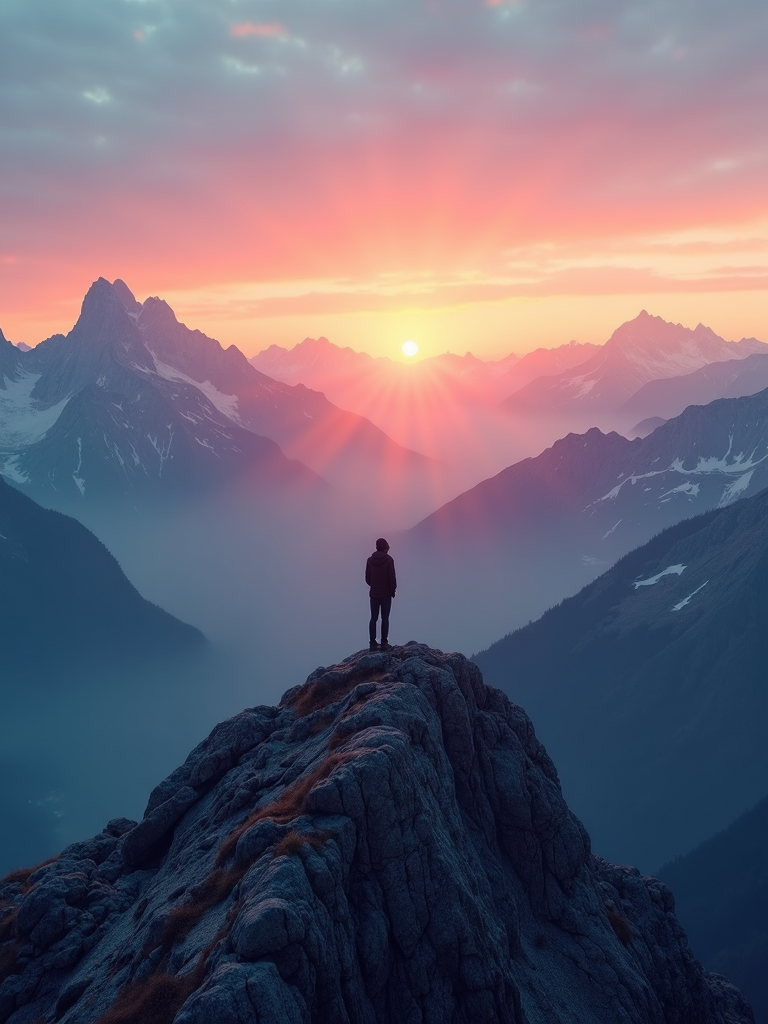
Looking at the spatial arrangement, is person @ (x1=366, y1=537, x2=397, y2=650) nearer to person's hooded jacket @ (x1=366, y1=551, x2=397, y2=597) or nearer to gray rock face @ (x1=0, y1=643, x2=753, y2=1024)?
person's hooded jacket @ (x1=366, y1=551, x2=397, y2=597)

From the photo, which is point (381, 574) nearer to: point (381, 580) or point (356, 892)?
point (381, 580)

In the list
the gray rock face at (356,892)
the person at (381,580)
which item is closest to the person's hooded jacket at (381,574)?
the person at (381,580)

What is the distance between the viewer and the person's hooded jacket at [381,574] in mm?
49500

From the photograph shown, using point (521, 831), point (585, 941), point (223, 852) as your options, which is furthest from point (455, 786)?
point (223, 852)

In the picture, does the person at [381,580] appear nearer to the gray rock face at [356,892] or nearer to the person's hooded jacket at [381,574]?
the person's hooded jacket at [381,574]

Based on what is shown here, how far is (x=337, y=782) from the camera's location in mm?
33719

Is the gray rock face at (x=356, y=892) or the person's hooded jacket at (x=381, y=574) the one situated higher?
the person's hooded jacket at (x=381, y=574)

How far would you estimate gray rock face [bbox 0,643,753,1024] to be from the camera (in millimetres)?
28734

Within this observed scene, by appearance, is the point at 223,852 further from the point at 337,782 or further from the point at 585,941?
the point at 585,941

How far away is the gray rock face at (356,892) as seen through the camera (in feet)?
94.3

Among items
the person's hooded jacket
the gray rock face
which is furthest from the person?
the gray rock face

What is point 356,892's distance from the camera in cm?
3250

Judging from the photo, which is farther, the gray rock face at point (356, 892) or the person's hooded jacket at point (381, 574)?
the person's hooded jacket at point (381, 574)

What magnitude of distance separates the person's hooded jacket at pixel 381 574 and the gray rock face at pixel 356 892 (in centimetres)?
370
